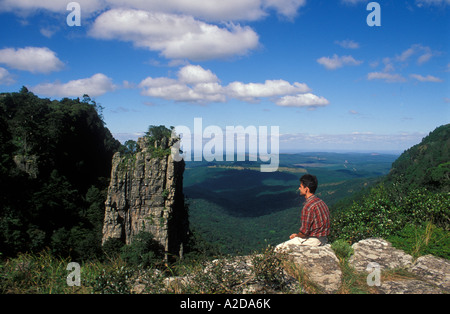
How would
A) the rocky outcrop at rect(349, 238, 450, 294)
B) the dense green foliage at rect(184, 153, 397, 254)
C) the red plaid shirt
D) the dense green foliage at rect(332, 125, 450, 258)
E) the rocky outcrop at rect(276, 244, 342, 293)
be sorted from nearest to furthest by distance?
1. the rocky outcrop at rect(349, 238, 450, 294)
2. the rocky outcrop at rect(276, 244, 342, 293)
3. the red plaid shirt
4. the dense green foliage at rect(332, 125, 450, 258)
5. the dense green foliage at rect(184, 153, 397, 254)

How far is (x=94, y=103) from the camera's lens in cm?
5406

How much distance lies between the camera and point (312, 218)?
207 inches

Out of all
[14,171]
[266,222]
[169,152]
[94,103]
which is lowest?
[266,222]

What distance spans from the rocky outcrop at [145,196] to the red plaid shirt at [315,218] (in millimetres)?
30919

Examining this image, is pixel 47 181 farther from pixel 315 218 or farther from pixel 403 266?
pixel 403 266

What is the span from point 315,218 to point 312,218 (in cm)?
6

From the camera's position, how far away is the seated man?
523 centimetres

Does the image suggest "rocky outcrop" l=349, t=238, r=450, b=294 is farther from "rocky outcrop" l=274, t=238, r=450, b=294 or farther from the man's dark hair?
the man's dark hair

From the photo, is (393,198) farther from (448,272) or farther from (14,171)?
(14,171)

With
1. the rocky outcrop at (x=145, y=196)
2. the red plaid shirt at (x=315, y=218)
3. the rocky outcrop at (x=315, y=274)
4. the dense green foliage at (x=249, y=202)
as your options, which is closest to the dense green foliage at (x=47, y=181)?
the rocky outcrop at (x=145, y=196)

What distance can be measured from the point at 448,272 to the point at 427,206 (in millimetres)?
3906

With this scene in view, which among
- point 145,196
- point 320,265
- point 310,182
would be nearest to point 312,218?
point 310,182

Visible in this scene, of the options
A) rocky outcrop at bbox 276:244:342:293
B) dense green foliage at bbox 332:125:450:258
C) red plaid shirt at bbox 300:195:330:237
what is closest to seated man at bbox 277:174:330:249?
red plaid shirt at bbox 300:195:330:237
